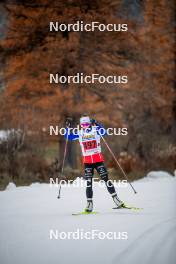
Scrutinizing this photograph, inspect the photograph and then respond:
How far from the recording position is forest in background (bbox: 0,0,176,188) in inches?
648

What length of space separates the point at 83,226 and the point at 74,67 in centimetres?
1013

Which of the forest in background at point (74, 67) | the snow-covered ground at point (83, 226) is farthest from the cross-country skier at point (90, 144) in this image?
the forest in background at point (74, 67)

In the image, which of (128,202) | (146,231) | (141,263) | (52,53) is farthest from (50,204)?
(52,53)

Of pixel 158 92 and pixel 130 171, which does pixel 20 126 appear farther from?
pixel 158 92

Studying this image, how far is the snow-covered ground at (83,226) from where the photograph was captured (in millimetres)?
5652

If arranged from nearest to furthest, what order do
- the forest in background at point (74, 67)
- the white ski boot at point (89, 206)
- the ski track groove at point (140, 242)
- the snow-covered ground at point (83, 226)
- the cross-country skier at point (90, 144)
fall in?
the ski track groove at point (140, 242) → the snow-covered ground at point (83, 226) → the cross-country skier at point (90, 144) → the white ski boot at point (89, 206) → the forest in background at point (74, 67)

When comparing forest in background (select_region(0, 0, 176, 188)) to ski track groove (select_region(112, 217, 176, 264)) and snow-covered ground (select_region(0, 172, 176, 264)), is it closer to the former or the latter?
snow-covered ground (select_region(0, 172, 176, 264))

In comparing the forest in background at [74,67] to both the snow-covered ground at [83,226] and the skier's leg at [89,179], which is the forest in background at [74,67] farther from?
the skier's leg at [89,179]

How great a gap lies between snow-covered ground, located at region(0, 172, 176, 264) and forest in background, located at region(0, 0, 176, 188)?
4889 millimetres

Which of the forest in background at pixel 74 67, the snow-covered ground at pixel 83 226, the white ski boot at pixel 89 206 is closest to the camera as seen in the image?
the snow-covered ground at pixel 83 226

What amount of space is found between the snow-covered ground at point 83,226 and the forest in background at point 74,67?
4.89 meters

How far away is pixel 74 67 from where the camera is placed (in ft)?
55.9

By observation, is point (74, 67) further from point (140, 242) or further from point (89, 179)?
point (140, 242)

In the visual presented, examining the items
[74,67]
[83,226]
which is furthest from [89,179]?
[74,67]
